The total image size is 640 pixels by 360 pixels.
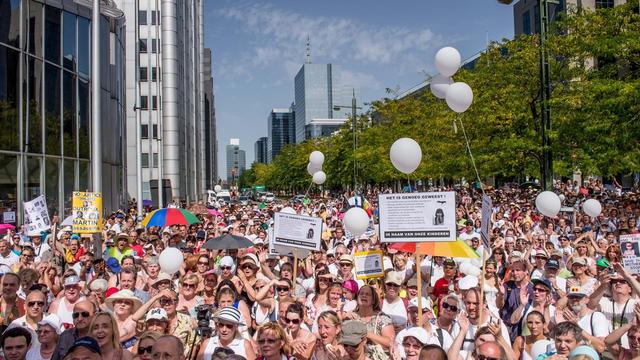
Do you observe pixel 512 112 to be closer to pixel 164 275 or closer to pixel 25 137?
pixel 25 137

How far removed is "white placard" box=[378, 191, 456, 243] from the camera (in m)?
6.85

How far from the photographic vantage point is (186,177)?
61344mm

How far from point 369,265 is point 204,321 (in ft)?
9.55

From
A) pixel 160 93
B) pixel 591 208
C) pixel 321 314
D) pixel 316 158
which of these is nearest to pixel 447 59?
pixel 321 314

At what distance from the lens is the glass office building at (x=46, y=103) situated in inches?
754

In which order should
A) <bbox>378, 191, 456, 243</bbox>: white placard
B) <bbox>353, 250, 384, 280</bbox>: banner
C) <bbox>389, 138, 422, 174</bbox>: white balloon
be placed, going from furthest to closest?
<bbox>389, 138, 422, 174</bbox>: white balloon, <bbox>353, 250, 384, 280</bbox>: banner, <bbox>378, 191, 456, 243</bbox>: white placard

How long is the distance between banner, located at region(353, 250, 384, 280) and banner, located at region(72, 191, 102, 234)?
18.2 ft

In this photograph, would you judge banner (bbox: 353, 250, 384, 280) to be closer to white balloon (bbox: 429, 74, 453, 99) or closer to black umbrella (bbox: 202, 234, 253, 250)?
black umbrella (bbox: 202, 234, 253, 250)

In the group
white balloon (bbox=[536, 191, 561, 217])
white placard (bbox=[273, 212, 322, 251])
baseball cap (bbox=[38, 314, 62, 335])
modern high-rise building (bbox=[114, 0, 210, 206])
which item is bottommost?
baseball cap (bbox=[38, 314, 62, 335])

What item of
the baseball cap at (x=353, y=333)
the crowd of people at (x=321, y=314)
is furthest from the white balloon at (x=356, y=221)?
the baseball cap at (x=353, y=333)

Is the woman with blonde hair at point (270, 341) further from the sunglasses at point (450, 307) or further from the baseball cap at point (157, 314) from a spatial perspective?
the sunglasses at point (450, 307)

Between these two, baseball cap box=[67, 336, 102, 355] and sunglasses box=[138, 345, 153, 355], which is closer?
baseball cap box=[67, 336, 102, 355]

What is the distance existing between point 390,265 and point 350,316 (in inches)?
143

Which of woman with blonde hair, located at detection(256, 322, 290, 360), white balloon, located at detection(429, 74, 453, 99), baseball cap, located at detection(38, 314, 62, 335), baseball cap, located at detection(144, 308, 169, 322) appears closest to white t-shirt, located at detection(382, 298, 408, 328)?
woman with blonde hair, located at detection(256, 322, 290, 360)
